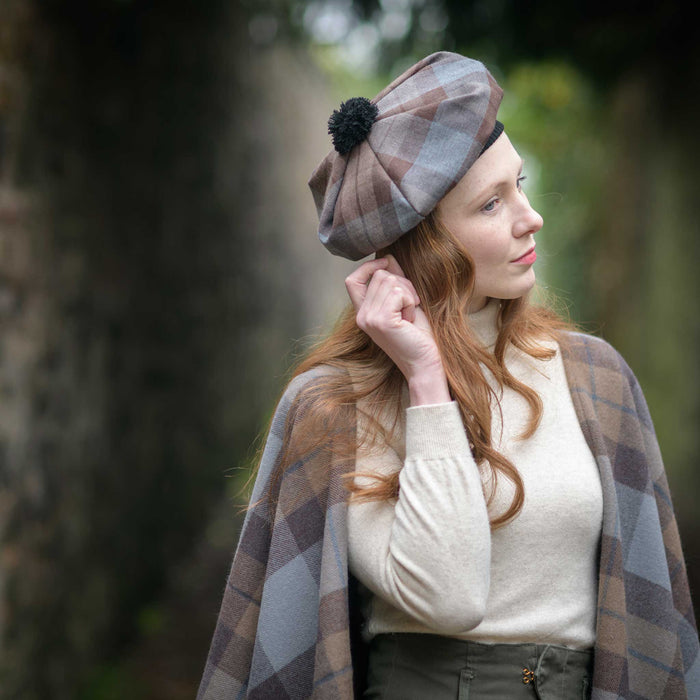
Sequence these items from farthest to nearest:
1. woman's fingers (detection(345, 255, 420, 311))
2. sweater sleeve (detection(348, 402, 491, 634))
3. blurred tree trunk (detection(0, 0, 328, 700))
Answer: blurred tree trunk (detection(0, 0, 328, 700)) → woman's fingers (detection(345, 255, 420, 311)) → sweater sleeve (detection(348, 402, 491, 634))

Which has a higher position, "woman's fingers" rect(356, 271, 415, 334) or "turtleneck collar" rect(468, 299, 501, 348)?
"woman's fingers" rect(356, 271, 415, 334)

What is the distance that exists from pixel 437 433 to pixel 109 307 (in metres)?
2.93

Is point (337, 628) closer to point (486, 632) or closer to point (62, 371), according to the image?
point (486, 632)

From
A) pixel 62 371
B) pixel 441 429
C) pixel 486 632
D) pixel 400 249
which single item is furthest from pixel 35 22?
pixel 486 632

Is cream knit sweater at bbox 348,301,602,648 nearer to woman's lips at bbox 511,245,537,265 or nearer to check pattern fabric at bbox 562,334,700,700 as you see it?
check pattern fabric at bbox 562,334,700,700

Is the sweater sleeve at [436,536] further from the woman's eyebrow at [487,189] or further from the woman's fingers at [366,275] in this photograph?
the woman's eyebrow at [487,189]

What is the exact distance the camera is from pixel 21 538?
317cm

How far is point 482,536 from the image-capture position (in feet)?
5.25

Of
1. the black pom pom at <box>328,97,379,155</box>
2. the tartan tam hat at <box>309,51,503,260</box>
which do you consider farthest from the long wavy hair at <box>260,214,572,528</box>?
the black pom pom at <box>328,97,379,155</box>

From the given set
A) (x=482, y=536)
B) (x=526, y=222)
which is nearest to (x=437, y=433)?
(x=482, y=536)

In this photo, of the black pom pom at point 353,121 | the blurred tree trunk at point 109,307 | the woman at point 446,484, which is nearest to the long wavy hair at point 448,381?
the woman at point 446,484

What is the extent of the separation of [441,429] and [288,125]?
7.71 m

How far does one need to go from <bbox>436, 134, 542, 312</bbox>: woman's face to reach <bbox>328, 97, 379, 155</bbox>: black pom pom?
0.22 metres

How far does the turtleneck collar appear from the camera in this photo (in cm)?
193
